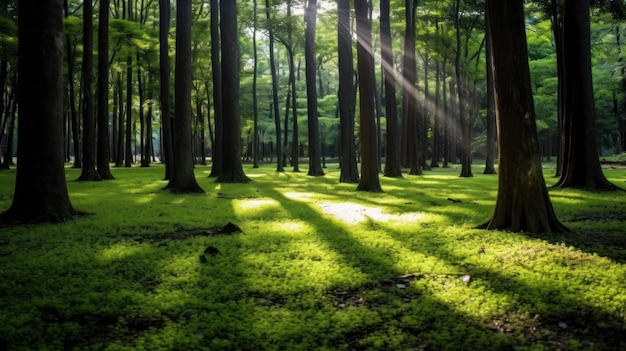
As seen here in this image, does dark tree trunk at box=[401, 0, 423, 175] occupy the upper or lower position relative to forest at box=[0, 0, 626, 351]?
upper

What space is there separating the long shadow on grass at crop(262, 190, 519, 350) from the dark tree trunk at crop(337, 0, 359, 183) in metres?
12.4

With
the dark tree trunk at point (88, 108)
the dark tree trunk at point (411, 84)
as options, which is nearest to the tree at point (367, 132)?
the dark tree trunk at point (411, 84)

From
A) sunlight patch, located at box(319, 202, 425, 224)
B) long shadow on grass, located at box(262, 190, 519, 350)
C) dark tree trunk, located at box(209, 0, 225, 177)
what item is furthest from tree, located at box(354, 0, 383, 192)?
long shadow on grass, located at box(262, 190, 519, 350)

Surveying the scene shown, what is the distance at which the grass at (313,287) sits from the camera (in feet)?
9.86

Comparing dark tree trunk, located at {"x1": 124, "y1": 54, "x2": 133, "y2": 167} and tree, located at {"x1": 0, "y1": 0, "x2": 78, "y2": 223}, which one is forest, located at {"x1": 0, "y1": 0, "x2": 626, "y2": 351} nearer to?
tree, located at {"x1": 0, "y1": 0, "x2": 78, "y2": 223}

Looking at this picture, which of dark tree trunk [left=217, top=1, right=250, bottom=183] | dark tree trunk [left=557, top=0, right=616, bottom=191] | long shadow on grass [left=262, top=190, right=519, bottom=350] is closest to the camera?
long shadow on grass [left=262, top=190, right=519, bottom=350]

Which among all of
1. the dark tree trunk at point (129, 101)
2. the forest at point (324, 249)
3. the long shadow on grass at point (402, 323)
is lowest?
the long shadow on grass at point (402, 323)

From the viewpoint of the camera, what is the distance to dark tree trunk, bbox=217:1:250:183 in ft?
54.6

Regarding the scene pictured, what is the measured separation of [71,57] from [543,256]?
26.8m

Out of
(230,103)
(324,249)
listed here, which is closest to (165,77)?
(230,103)

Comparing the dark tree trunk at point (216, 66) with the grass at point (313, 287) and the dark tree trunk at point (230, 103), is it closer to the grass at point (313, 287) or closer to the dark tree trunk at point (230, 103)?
the dark tree trunk at point (230, 103)

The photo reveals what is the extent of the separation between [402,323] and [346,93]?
13944 mm

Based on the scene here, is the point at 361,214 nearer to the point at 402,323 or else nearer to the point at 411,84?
the point at 402,323

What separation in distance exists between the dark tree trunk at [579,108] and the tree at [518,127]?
6697mm
